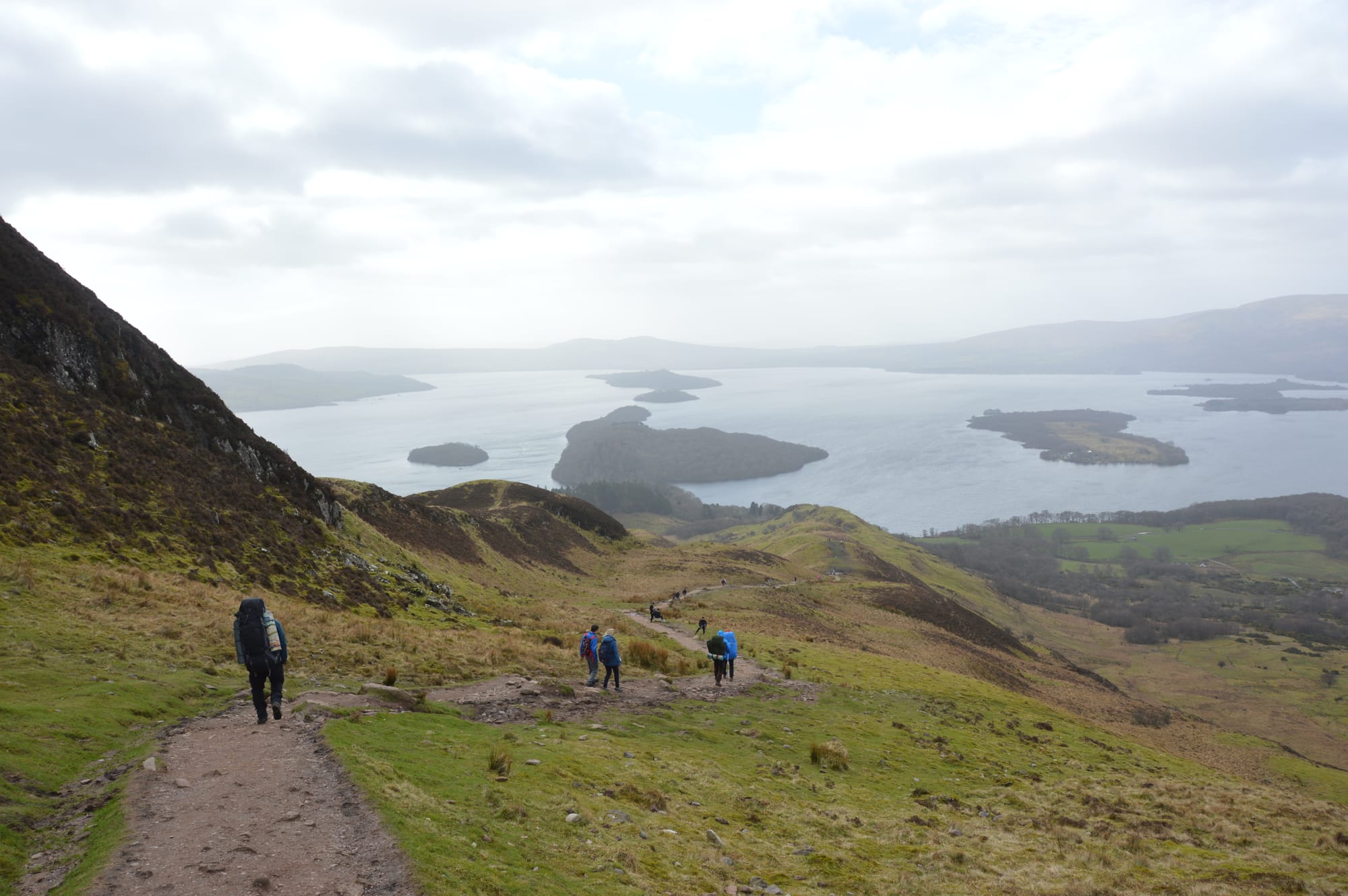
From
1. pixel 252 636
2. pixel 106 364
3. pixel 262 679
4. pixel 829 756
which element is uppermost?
pixel 106 364

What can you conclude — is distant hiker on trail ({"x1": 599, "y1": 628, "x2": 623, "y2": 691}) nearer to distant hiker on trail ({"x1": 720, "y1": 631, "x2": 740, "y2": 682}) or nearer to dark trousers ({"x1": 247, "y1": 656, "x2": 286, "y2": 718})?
distant hiker on trail ({"x1": 720, "y1": 631, "x2": 740, "y2": 682})

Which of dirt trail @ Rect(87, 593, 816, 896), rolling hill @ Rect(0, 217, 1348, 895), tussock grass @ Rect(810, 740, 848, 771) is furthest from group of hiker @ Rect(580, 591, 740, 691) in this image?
dirt trail @ Rect(87, 593, 816, 896)

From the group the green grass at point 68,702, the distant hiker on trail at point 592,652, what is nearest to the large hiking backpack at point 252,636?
the green grass at point 68,702

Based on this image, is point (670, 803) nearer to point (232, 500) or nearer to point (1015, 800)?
point (1015, 800)

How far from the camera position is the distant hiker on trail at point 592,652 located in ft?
68.2

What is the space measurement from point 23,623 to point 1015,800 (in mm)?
22838

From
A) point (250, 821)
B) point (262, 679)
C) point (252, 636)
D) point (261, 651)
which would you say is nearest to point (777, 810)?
point (250, 821)

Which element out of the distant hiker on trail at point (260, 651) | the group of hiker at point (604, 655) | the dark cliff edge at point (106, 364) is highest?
the dark cliff edge at point (106, 364)

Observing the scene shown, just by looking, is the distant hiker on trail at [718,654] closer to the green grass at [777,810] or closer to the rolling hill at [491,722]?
the rolling hill at [491,722]

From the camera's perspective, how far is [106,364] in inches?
1219

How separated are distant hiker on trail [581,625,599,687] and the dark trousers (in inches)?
366

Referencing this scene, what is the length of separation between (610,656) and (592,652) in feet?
2.41

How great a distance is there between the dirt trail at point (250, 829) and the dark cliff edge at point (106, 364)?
2283cm

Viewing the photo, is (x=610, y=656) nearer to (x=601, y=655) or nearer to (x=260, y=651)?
(x=601, y=655)
